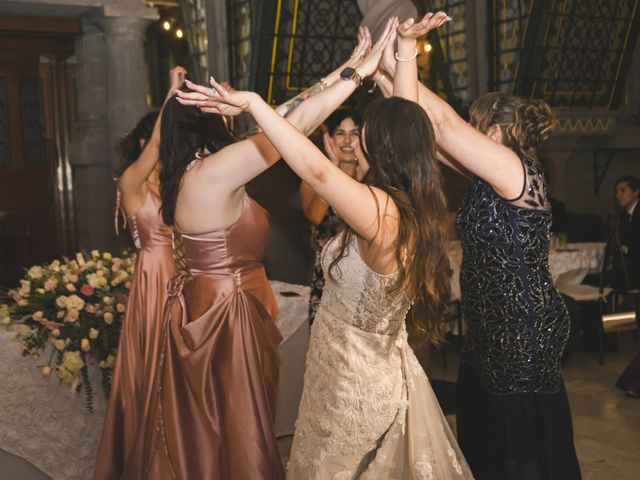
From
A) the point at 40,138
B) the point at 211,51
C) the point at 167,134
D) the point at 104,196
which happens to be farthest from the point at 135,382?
the point at 40,138

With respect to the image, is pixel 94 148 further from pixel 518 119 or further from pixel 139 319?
pixel 518 119

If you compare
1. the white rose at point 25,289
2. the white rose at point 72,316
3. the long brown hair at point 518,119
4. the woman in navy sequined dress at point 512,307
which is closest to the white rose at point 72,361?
the white rose at point 72,316

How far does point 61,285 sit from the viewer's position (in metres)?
3.71

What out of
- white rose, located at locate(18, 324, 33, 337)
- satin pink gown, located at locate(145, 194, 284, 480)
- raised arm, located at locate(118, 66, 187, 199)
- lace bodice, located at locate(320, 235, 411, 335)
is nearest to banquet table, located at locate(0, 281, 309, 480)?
white rose, located at locate(18, 324, 33, 337)

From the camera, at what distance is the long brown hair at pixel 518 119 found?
2779mm

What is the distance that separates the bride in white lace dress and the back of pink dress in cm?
88

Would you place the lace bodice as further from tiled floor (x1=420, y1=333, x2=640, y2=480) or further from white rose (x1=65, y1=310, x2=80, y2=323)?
tiled floor (x1=420, y1=333, x2=640, y2=480)

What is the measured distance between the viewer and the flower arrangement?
11.5 ft

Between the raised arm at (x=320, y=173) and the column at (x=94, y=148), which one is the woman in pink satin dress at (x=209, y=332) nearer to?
the raised arm at (x=320, y=173)

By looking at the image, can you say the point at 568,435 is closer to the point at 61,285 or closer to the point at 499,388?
A: the point at 499,388

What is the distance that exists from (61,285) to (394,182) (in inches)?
76.1

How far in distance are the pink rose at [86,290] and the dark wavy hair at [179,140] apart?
33.1 inches

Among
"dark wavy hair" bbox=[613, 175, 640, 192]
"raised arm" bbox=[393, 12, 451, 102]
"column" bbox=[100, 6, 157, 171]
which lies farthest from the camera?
"column" bbox=[100, 6, 157, 171]

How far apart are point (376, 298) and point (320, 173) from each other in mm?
412
